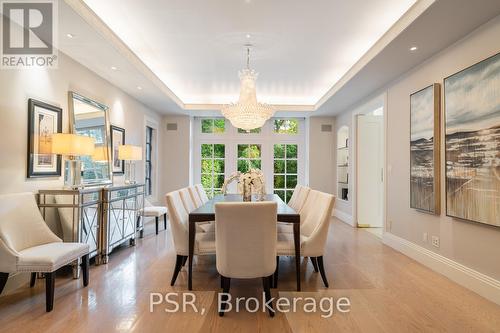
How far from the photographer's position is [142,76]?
4188mm

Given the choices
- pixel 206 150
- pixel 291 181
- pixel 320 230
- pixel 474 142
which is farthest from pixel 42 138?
pixel 291 181

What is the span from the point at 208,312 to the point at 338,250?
2391 mm

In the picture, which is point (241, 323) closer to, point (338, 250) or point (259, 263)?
point (259, 263)

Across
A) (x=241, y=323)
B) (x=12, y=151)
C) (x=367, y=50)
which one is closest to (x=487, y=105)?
(x=367, y=50)

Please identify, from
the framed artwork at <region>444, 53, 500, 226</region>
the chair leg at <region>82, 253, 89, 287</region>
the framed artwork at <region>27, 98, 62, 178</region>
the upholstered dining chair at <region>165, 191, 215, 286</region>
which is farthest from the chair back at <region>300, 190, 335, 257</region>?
the framed artwork at <region>27, 98, 62, 178</region>

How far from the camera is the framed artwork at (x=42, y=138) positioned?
293 centimetres

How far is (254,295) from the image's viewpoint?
104 inches

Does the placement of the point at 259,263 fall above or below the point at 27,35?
below

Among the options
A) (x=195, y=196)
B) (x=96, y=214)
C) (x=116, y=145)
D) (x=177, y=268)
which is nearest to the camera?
(x=177, y=268)

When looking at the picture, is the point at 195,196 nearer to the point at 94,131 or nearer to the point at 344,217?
the point at 94,131

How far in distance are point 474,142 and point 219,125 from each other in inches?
227

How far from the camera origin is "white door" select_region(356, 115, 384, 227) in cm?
586

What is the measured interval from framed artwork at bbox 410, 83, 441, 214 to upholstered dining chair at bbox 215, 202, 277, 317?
2224 mm

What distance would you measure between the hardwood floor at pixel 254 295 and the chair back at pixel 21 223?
484 millimetres
